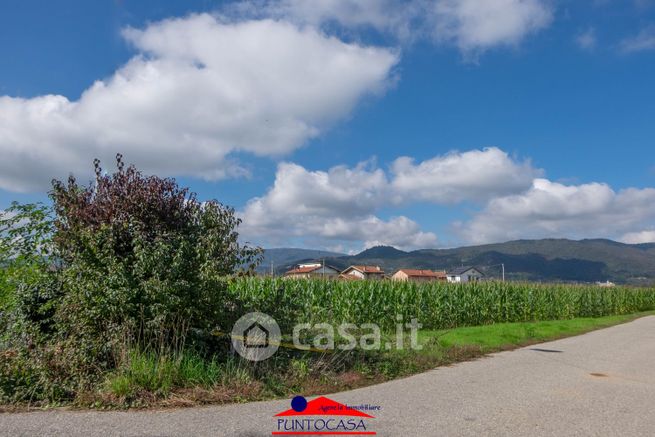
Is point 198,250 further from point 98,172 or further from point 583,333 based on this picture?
point 583,333

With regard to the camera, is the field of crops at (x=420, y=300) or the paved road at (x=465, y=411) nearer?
the paved road at (x=465, y=411)

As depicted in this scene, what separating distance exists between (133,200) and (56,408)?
3.77 metres

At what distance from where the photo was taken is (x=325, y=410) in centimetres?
720

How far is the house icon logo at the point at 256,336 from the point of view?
9344 mm

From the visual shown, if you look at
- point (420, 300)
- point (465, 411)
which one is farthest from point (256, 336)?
point (420, 300)

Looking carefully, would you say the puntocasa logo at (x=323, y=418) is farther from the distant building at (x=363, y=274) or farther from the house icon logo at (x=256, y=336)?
the distant building at (x=363, y=274)

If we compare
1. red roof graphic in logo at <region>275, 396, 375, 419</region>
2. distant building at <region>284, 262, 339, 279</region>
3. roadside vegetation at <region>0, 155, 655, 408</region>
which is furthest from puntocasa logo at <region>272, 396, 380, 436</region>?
distant building at <region>284, 262, 339, 279</region>

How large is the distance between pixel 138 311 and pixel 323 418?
3.61 meters

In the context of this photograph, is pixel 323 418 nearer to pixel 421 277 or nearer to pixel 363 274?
pixel 421 277

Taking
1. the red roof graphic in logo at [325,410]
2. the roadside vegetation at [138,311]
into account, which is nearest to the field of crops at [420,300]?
the roadside vegetation at [138,311]

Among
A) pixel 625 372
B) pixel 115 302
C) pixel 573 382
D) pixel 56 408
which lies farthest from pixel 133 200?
pixel 625 372

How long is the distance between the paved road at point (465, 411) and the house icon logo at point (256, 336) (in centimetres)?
187

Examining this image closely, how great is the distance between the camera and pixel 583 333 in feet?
70.2

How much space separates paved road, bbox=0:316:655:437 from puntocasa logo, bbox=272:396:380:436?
0.16m
